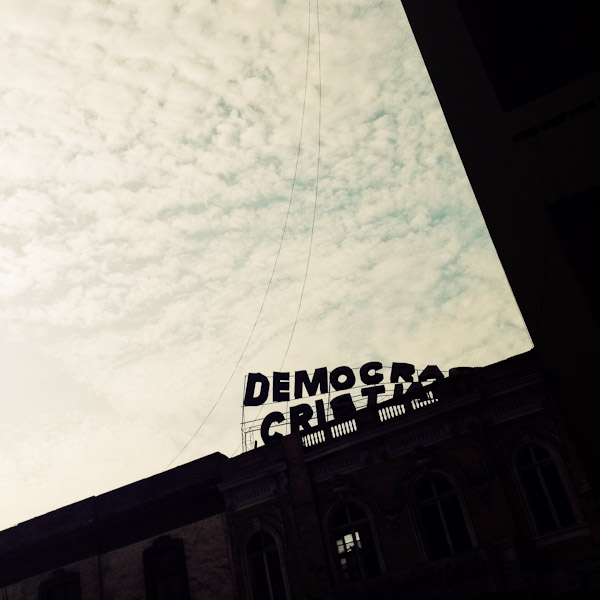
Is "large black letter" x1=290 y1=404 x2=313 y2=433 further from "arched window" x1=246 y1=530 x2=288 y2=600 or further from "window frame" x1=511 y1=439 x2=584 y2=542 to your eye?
"window frame" x1=511 y1=439 x2=584 y2=542

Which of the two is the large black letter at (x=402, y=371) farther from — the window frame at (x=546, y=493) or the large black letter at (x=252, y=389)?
the large black letter at (x=252, y=389)

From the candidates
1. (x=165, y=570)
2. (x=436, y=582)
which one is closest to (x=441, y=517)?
(x=436, y=582)

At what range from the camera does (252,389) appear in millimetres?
25438

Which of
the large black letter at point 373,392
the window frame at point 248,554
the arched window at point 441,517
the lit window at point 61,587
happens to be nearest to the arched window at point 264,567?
the window frame at point 248,554

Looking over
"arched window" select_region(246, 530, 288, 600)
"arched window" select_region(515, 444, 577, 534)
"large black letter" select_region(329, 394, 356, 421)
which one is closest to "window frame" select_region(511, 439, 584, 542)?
"arched window" select_region(515, 444, 577, 534)

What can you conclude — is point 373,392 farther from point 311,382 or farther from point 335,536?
point 335,536

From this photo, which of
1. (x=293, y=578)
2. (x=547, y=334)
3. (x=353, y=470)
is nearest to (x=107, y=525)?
(x=293, y=578)

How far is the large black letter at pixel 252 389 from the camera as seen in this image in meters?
25.1

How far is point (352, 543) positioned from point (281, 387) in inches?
279

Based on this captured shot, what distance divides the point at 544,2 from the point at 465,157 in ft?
11.6

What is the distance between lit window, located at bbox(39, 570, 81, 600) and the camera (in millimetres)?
23969

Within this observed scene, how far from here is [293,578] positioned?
20.7 metres

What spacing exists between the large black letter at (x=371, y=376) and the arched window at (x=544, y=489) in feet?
19.7

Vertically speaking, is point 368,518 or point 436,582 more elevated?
point 368,518
